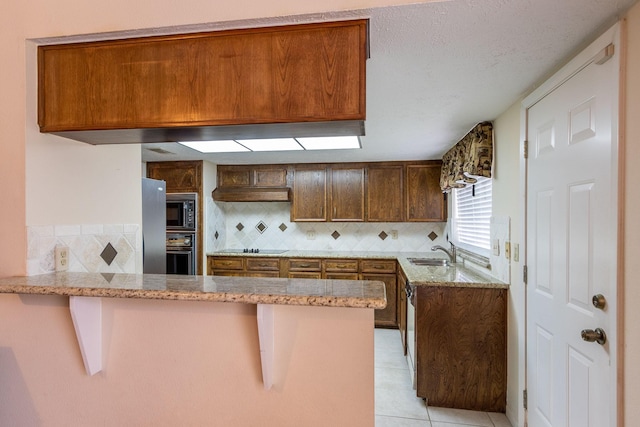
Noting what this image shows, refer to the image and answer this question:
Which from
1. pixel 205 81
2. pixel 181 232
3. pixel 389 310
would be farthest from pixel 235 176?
pixel 205 81

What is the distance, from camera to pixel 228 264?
402cm

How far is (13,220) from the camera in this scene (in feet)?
4.04

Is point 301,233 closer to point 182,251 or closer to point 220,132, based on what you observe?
point 182,251

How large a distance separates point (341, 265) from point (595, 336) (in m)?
2.78

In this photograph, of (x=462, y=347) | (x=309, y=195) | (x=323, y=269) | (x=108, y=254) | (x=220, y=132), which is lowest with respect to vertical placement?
(x=462, y=347)

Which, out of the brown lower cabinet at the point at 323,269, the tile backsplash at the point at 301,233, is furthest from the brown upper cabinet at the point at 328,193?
the brown lower cabinet at the point at 323,269

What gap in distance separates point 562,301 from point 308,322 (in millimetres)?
1264

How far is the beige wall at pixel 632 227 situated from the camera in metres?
1.04

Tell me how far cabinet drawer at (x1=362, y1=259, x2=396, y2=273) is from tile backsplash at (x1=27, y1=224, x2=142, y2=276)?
8.68 ft

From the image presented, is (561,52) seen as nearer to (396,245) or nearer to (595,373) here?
(595,373)

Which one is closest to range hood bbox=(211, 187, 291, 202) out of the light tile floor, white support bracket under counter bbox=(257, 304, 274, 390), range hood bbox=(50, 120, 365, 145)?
the light tile floor

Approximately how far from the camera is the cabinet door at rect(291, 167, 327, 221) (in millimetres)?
4094

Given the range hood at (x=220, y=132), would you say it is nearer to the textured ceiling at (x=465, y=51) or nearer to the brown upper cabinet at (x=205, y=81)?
the brown upper cabinet at (x=205, y=81)

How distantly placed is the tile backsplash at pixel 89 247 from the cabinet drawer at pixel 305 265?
2.33 metres
